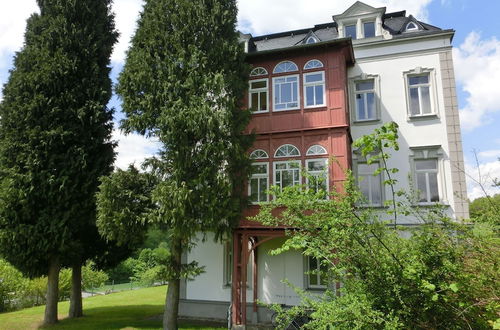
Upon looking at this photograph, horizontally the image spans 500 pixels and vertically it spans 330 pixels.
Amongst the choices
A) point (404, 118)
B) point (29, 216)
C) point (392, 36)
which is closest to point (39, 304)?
point (29, 216)

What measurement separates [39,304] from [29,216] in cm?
1226

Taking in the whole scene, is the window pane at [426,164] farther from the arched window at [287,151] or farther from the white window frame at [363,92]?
the arched window at [287,151]

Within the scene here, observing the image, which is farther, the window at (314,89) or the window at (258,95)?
the window at (258,95)

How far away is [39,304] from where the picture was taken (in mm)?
21750

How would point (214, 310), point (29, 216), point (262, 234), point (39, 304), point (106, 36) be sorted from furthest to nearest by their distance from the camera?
point (39, 304) → point (106, 36) → point (214, 310) → point (29, 216) → point (262, 234)

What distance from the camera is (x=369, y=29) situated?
14.8 m

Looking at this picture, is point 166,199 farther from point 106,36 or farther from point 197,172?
point 106,36

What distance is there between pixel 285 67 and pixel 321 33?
3.68 meters

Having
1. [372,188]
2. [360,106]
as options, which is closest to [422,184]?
[372,188]

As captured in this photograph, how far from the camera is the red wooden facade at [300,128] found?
11.9 metres

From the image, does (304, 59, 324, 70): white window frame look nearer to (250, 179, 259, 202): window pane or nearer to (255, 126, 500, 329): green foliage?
(250, 179, 259, 202): window pane

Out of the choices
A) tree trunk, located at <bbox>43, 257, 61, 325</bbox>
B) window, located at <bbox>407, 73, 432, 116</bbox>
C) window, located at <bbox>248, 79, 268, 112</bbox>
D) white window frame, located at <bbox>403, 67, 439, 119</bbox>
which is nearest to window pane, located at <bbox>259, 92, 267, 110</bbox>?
window, located at <bbox>248, 79, 268, 112</bbox>

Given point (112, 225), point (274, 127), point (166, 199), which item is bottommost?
point (112, 225)

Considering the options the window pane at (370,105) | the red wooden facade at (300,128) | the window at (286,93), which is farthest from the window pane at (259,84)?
the window pane at (370,105)
